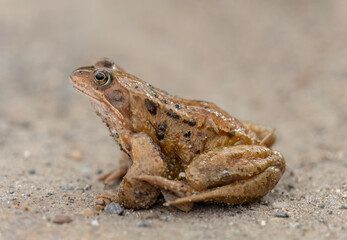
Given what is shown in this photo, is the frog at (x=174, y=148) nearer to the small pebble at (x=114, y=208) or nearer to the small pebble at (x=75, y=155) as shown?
the small pebble at (x=114, y=208)

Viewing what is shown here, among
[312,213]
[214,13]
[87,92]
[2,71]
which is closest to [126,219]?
[87,92]

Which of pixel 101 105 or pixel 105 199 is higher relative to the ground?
pixel 101 105

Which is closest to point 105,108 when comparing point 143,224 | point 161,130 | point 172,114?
point 161,130

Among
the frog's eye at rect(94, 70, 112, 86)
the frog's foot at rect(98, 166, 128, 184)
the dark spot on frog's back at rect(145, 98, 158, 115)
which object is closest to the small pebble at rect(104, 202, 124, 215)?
the frog's foot at rect(98, 166, 128, 184)

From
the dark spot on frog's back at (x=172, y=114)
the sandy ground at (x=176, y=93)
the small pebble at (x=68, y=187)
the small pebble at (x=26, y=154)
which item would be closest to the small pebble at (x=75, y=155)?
the sandy ground at (x=176, y=93)

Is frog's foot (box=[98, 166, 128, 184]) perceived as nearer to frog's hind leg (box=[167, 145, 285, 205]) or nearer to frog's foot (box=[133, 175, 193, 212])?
frog's foot (box=[133, 175, 193, 212])

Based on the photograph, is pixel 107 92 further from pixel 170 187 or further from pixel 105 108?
pixel 170 187

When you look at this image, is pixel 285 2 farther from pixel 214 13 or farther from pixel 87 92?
pixel 87 92
